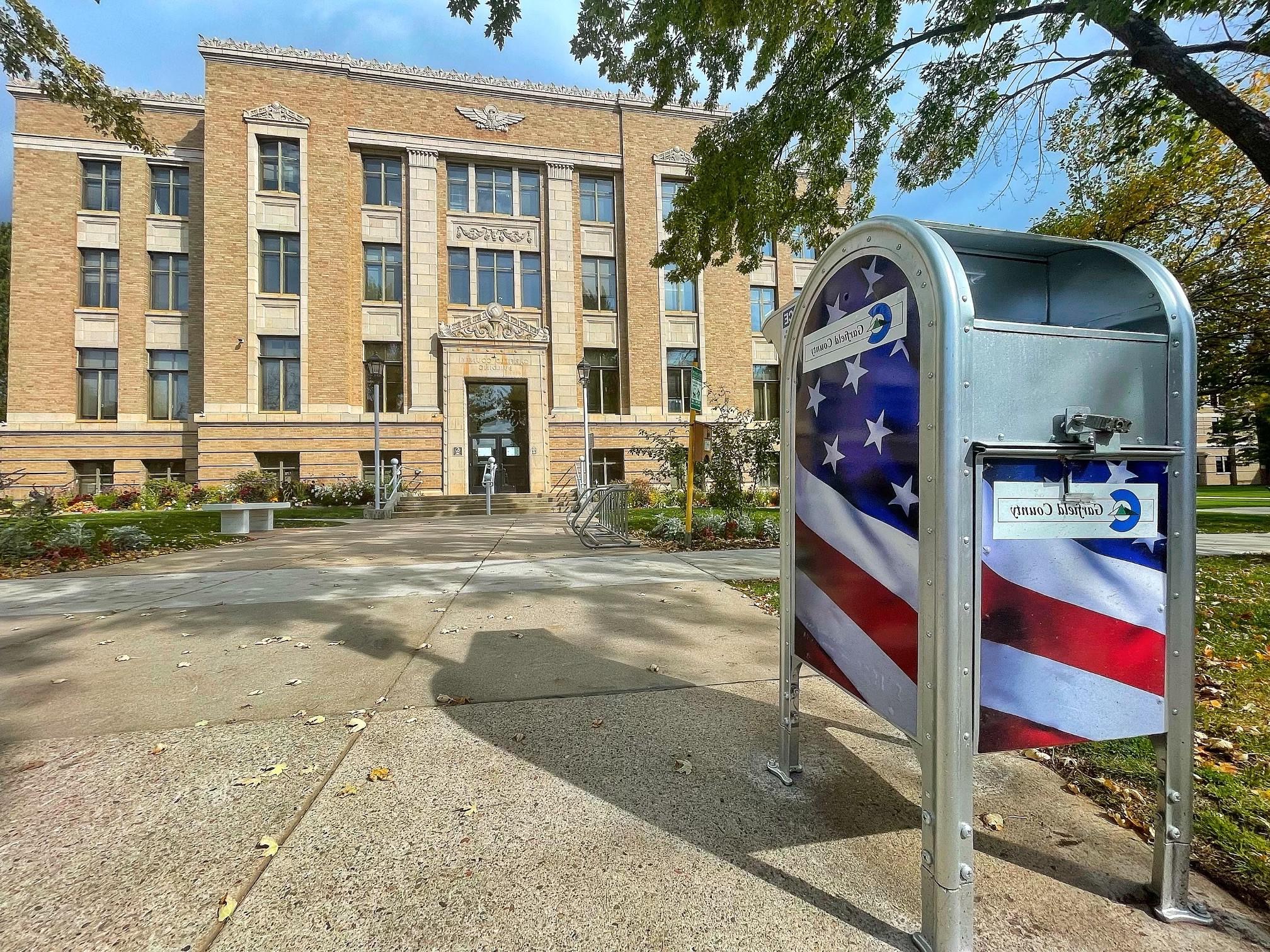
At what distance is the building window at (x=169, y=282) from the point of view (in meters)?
22.4

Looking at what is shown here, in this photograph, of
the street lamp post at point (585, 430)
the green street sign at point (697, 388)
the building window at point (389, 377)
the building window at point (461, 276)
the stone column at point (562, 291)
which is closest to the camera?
the green street sign at point (697, 388)

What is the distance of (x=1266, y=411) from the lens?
41.1 feet

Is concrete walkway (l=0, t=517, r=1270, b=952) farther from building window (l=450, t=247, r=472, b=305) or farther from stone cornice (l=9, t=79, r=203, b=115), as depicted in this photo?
stone cornice (l=9, t=79, r=203, b=115)

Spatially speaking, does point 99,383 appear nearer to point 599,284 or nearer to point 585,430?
point 585,430

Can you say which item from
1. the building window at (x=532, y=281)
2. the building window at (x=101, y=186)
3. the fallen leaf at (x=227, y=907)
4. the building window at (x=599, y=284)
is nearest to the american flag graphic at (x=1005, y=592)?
the fallen leaf at (x=227, y=907)

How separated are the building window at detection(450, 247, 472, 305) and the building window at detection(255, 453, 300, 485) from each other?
8489 millimetres

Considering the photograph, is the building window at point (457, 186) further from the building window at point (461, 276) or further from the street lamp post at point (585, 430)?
the street lamp post at point (585, 430)

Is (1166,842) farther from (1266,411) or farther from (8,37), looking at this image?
(1266,411)

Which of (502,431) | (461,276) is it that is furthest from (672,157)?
(502,431)

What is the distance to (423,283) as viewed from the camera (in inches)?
862

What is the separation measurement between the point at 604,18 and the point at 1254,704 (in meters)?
7.31

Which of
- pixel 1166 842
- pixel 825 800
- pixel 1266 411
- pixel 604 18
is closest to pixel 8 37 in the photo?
pixel 604 18

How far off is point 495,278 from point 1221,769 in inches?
940

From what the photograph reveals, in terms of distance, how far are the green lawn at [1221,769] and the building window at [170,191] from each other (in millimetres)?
30488
